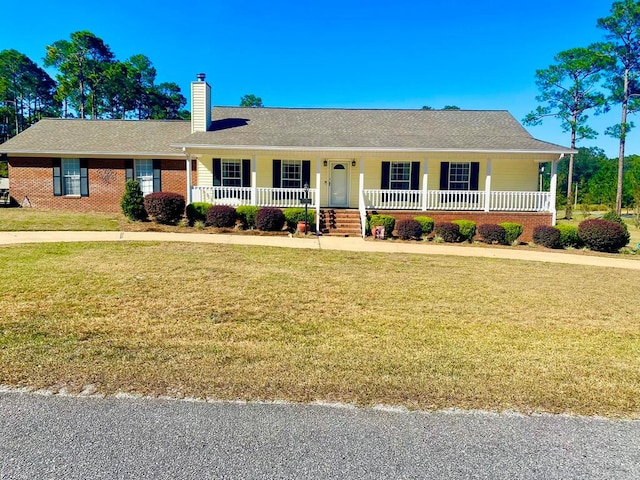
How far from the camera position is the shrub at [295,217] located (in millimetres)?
15445

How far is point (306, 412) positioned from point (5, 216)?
17029 mm

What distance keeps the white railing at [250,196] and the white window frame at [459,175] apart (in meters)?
5.81

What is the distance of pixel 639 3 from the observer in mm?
31578

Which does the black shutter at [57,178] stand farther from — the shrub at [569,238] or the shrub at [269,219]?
the shrub at [569,238]

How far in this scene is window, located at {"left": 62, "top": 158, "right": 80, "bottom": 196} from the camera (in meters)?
19.9

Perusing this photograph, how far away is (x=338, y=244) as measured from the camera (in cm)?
1307

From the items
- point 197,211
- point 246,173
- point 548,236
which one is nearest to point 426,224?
point 548,236

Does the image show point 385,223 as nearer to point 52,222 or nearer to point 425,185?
point 425,185

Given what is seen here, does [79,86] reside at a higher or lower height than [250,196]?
higher

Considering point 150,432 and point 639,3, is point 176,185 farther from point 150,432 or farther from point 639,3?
point 639,3

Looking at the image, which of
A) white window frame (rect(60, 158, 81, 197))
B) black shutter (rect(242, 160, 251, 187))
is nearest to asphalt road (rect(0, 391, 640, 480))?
black shutter (rect(242, 160, 251, 187))

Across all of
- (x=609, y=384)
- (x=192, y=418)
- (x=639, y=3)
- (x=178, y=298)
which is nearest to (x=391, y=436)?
(x=192, y=418)

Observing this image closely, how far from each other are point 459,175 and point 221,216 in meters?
9.88

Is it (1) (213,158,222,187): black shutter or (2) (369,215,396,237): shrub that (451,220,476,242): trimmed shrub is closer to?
(2) (369,215,396,237): shrub
